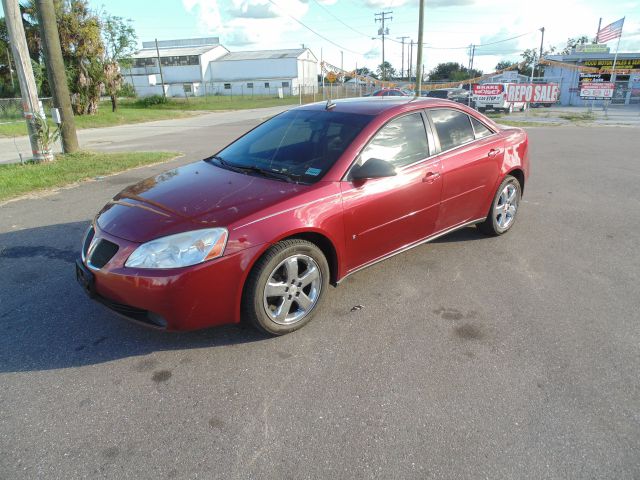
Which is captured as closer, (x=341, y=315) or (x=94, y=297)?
(x=94, y=297)

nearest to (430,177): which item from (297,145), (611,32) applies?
(297,145)

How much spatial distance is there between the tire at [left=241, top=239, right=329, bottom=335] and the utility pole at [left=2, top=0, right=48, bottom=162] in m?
9.15

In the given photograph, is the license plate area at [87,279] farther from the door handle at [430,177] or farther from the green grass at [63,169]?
the green grass at [63,169]

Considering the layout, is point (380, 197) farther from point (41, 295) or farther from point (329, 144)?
point (41, 295)

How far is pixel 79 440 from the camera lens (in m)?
2.41

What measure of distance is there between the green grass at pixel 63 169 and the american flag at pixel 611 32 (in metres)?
31.3

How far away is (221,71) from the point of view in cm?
7994

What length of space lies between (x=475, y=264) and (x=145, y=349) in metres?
3.17

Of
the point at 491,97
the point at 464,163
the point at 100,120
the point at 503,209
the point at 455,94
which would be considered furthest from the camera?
the point at 455,94

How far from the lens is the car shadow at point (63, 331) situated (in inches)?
123

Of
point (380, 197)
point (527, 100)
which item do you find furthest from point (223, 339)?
point (527, 100)

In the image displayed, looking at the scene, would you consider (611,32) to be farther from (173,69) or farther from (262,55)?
(173,69)

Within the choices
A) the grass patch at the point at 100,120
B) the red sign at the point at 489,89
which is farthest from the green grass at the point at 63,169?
the red sign at the point at 489,89

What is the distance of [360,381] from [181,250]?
1.39 m
